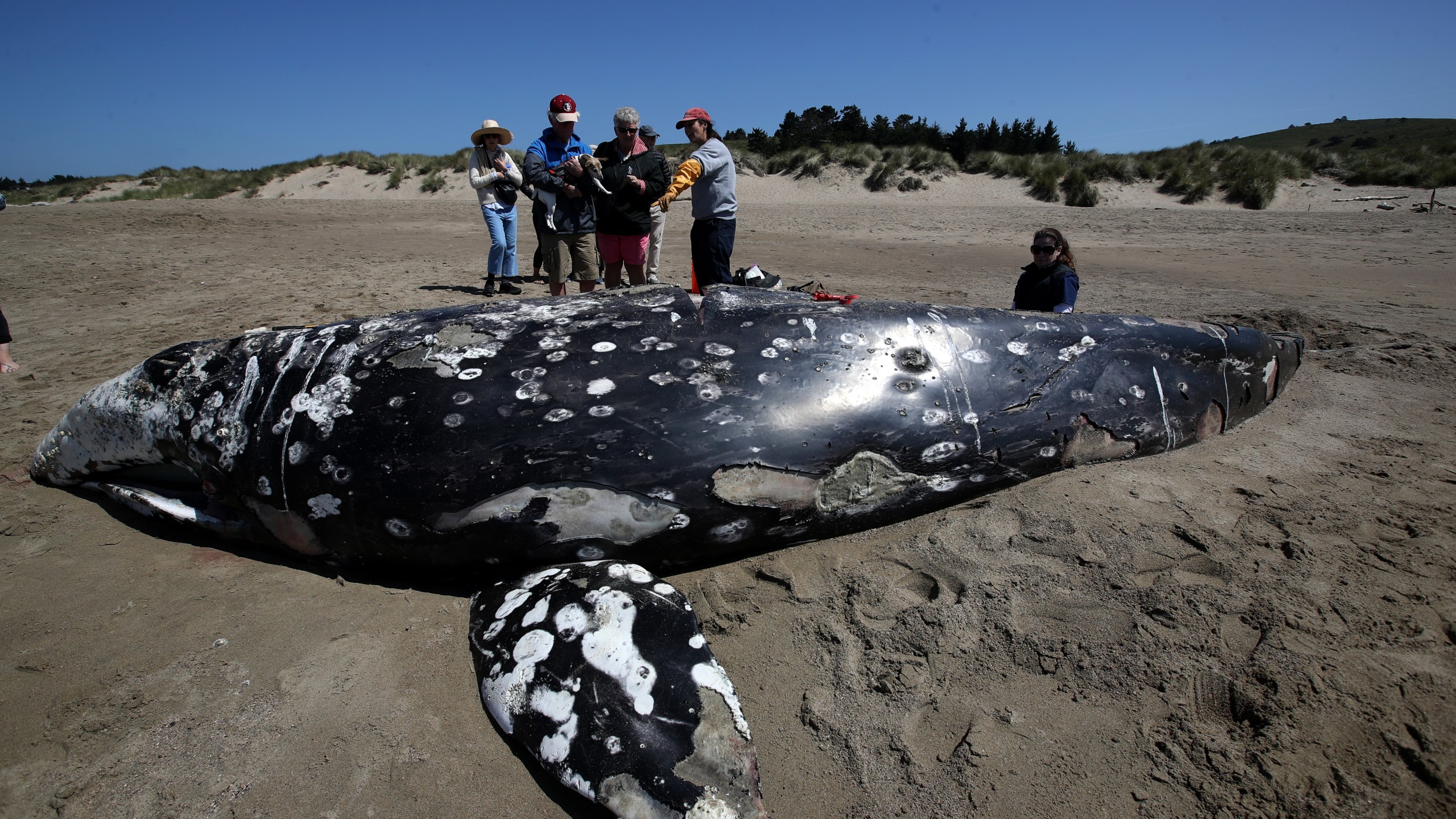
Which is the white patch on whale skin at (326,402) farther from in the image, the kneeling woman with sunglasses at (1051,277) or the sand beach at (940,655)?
the kneeling woman with sunglasses at (1051,277)

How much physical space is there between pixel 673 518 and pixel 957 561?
1036 mm

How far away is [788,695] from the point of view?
84.1 inches

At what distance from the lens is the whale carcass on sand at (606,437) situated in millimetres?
2309

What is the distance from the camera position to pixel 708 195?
5551 millimetres

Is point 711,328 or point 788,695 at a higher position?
point 711,328

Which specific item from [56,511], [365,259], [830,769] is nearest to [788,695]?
[830,769]

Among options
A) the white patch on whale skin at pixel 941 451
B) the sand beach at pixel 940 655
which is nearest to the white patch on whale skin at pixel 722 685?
the sand beach at pixel 940 655

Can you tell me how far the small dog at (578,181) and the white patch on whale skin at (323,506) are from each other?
372cm

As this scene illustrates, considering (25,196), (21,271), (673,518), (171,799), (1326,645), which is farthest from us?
(25,196)

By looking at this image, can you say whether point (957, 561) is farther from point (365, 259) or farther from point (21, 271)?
point (21, 271)

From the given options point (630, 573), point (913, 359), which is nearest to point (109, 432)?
point (630, 573)

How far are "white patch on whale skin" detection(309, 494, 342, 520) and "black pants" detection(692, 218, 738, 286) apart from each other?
3.61 meters

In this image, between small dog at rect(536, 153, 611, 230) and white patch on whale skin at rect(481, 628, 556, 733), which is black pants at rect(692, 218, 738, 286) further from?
white patch on whale skin at rect(481, 628, 556, 733)

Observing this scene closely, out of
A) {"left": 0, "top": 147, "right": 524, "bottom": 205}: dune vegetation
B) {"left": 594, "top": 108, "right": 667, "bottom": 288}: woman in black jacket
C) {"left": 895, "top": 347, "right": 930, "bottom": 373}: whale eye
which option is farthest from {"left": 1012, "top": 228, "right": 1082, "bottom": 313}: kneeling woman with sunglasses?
{"left": 0, "top": 147, "right": 524, "bottom": 205}: dune vegetation
